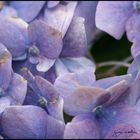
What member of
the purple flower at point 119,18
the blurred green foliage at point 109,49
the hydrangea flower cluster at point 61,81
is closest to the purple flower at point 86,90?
the hydrangea flower cluster at point 61,81

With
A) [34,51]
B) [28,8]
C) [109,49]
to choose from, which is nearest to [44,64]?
[34,51]

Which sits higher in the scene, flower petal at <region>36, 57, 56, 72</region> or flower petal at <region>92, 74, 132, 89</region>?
flower petal at <region>92, 74, 132, 89</region>

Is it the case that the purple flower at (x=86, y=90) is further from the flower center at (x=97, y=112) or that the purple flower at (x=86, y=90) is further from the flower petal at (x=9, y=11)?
the flower petal at (x=9, y=11)

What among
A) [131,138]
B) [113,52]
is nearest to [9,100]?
[131,138]

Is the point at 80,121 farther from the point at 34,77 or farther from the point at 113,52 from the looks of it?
the point at 113,52

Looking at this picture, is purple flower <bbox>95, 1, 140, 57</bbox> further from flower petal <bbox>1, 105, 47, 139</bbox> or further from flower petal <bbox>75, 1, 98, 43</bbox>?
flower petal <bbox>1, 105, 47, 139</bbox>

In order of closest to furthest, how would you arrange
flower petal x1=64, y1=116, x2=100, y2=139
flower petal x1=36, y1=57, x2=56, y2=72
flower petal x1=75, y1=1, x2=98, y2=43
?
flower petal x1=64, y1=116, x2=100, y2=139
flower petal x1=36, y1=57, x2=56, y2=72
flower petal x1=75, y1=1, x2=98, y2=43

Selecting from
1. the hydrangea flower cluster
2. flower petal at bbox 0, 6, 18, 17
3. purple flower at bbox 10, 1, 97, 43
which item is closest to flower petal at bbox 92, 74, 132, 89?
Answer: the hydrangea flower cluster
